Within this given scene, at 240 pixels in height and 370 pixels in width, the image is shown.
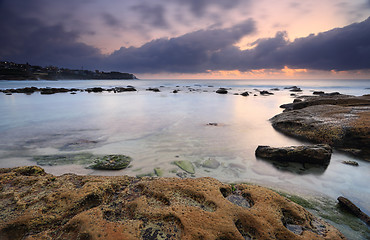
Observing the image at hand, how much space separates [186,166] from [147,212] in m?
2.67

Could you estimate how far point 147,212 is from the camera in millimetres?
2322

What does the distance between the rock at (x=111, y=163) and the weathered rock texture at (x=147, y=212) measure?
59.8 inches

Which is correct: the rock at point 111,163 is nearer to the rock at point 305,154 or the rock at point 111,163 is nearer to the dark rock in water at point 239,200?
the dark rock in water at point 239,200

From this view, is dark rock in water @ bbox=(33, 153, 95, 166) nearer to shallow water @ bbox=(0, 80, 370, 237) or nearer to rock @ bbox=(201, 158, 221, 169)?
shallow water @ bbox=(0, 80, 370, 237)

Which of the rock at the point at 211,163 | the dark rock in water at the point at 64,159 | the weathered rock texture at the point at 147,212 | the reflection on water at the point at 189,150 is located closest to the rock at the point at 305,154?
the reflection on water at the point at 189,150

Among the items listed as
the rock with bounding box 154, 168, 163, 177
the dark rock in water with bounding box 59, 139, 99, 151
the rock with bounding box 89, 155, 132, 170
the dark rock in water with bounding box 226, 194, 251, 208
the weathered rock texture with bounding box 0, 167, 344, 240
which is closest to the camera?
the weathered rock texture with bounding box 0, 167, 344, 240

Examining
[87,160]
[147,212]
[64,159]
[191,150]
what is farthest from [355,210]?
[64,159]

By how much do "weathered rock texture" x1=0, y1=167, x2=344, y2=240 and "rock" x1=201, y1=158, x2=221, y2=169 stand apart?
1.90 meters

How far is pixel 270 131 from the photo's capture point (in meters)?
8.52

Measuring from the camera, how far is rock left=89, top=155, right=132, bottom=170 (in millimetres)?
4691

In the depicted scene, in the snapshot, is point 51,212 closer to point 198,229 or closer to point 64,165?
point 198,229

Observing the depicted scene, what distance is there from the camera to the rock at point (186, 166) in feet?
15.5

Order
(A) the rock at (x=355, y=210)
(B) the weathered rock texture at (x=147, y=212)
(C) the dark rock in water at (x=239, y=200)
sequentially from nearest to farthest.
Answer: (B) the weathered rock texture at (x=147, y=212)
(C) the dark rock in water at (x=239, y=200)
(A) the rock at (x=355, y=210)

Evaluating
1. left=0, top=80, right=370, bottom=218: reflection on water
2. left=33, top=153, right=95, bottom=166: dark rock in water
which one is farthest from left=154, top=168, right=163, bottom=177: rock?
left=33, top=153, right=95, bottom=166: dark rock in water
